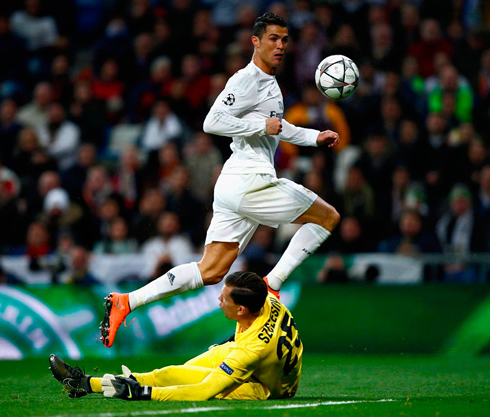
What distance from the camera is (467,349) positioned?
35.7ft

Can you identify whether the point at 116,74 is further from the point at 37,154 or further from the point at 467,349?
the point at 467,349

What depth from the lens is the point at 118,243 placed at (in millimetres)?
11656

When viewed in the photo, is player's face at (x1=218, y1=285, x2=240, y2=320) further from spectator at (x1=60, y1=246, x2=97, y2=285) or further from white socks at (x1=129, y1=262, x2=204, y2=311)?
spectator at (x1=60, y1=246, x2=97, y2=285)

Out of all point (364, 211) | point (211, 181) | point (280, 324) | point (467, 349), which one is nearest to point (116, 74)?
point (211, 181)

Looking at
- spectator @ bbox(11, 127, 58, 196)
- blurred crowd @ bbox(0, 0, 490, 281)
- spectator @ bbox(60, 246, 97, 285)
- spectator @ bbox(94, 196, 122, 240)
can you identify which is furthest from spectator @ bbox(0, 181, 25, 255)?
spectator @ bbox(60, 246, 97, 285)

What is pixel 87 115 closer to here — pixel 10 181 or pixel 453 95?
pixel 10 181

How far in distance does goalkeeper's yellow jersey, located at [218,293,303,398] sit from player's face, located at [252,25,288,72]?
6.64 feet

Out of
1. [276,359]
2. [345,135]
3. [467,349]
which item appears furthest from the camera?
[345,135]

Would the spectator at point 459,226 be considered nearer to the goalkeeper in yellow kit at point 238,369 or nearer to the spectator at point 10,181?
the goalkeeper in yellow kit at point 238,369

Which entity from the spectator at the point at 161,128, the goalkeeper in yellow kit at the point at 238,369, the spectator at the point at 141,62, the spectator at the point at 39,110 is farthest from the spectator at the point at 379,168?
A: the goalkeeper in yellow kit at the point at 238,369

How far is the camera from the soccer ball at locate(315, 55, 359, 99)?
286 inches

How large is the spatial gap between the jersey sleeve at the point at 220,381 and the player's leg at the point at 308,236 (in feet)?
4.92

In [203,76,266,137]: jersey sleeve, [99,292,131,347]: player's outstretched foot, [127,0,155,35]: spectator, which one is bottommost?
[99,292,131,347]: player's outstretched foot

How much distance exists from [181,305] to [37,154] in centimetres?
379
